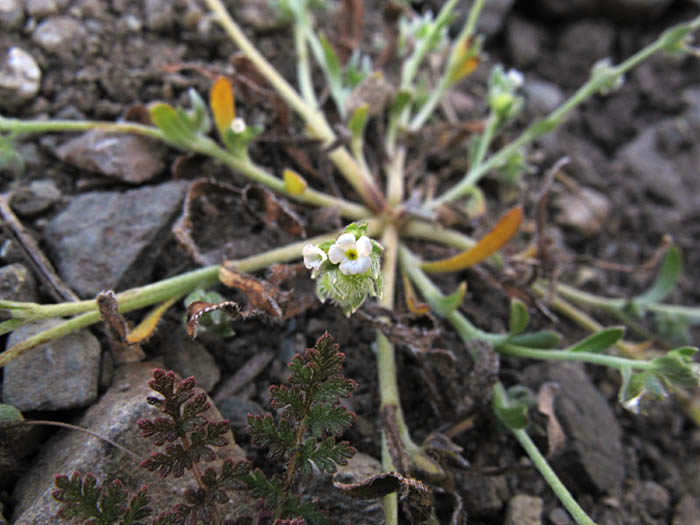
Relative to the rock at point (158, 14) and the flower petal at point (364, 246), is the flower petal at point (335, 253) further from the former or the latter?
the rock at point (158, 14)

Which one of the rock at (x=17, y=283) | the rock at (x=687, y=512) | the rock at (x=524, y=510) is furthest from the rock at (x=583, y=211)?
the rock at (x=17, y=283)

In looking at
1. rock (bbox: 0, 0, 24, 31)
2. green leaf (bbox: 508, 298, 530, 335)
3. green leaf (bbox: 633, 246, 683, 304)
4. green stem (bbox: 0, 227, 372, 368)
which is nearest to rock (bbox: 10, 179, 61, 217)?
green stem (bbox: 0, 227, 372, 368)

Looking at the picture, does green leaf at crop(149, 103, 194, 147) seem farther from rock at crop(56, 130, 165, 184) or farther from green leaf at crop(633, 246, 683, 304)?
green leaf at crop(633, 246, 683, 304)

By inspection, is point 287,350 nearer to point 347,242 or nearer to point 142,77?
point 347,242

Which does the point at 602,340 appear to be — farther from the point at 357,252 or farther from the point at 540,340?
the point at 357,252

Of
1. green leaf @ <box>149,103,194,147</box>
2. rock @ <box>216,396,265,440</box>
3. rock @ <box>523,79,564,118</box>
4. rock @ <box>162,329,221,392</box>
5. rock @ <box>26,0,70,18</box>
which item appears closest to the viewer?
rock @ <box>216,396,265,440</box>

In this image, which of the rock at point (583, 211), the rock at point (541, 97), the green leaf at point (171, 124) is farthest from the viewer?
the rock at point (541, 97)

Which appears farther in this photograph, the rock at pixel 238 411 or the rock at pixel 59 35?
the rock at pixel 59 35
